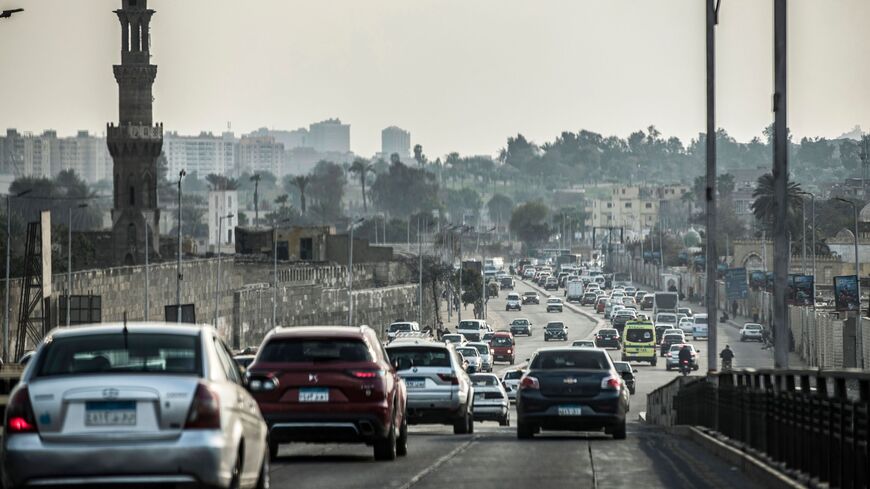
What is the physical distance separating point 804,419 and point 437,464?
217 inches

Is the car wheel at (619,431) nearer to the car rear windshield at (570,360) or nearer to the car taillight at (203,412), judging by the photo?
the car rear windshield at (570,360)

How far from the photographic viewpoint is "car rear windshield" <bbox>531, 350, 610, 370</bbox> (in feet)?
97.7

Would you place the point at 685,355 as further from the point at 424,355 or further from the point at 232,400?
the point at 232,400

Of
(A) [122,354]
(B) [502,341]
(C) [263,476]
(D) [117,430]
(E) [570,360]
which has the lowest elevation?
(B) [502,341]

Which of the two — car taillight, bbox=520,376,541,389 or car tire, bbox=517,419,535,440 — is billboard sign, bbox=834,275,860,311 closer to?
car tire, bbox=517,419,535,440

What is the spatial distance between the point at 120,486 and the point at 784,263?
13.7 m

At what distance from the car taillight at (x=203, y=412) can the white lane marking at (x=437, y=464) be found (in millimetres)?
5117

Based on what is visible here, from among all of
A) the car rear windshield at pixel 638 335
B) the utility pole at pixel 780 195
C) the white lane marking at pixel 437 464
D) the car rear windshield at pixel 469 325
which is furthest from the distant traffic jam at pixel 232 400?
the car rear windshield at pixel 469 325

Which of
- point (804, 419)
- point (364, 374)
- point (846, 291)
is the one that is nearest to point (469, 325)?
point (846, 291)

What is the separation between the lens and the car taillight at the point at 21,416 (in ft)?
46.0

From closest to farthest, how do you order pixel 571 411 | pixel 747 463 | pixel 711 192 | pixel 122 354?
pixel 122 354 → pixel 747 463 → pixel 571 411 → pixel 711 192

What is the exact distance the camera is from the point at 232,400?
1471 centimetres

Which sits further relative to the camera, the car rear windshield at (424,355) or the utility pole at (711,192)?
the utility pole at (711,192)

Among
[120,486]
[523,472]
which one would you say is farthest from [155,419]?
[523,472]
